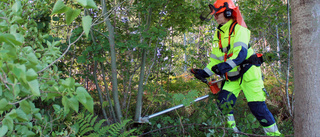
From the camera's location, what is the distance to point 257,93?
3031 mm

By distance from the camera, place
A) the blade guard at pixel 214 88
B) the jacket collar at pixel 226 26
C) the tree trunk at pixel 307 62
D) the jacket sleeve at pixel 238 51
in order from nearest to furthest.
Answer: the tree trunk at pixel 307 62
the jacket sleeve at pixel 238 51
the jacket collar at pixel 226 26
the blade guard at pixel 214 88

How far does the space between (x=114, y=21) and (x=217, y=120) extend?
1.85m

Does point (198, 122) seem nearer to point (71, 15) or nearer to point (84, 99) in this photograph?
point (84, 99)

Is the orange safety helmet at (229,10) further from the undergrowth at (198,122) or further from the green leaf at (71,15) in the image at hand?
the green leaf at (71,15)

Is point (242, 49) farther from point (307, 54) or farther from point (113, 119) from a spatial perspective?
point (113, 119)

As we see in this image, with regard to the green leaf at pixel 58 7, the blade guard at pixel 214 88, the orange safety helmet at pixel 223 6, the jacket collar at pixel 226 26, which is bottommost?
the blade guard at pixel 214 88

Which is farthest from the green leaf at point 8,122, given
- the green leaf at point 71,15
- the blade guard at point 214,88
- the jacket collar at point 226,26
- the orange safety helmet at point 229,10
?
the blade guard at point 214,88

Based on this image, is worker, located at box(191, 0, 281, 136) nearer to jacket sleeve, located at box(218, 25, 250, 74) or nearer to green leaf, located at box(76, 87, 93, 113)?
jacket sleeve, located at box(218, 25, 250, 74)

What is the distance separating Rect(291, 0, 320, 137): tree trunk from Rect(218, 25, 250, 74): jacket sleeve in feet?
3.49

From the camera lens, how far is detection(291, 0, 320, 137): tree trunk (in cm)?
165

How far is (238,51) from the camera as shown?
9.46ft

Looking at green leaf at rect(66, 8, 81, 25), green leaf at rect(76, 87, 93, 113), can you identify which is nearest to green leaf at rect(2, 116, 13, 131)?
green leaf at rect(76, 87, 93, 113)

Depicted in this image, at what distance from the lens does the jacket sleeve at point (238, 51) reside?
112 inches

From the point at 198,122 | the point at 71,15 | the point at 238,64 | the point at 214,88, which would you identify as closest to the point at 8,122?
the point at 71,15
